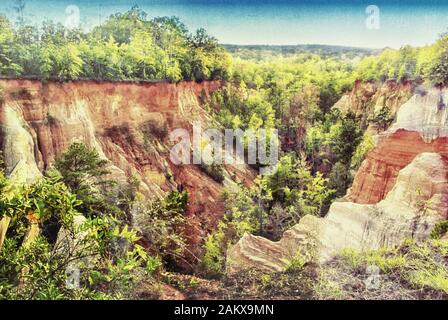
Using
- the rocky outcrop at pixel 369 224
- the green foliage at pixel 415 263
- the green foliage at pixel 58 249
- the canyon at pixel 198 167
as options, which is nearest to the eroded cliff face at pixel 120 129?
the canyon at pixel 198 167

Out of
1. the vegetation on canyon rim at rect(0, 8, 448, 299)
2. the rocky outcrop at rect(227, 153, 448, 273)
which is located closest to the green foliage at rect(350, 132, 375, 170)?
the vegetation on canyon rim at rect(0, 8, 448, 299)

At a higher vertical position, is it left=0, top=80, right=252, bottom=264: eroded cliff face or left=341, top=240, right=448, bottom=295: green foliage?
left=0, top=80, right=252, bottom=264: eroded cliff face

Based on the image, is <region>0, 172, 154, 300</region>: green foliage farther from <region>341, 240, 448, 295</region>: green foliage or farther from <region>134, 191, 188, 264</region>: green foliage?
<region>341, 240, 448, 295</region>: green foliage

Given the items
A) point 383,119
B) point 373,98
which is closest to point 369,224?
point 383,119

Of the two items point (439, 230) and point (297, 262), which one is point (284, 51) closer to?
point (297, 262)

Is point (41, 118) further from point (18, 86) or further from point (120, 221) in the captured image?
point (120, 221)
